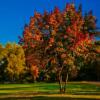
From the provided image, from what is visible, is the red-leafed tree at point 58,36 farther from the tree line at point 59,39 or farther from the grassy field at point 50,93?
the grassy field at point 50,93

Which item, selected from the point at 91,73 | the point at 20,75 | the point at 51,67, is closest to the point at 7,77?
the point at 20,75

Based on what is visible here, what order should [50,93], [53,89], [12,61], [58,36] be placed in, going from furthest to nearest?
[12,61]
[53,89]
[50,93]
[58,36]

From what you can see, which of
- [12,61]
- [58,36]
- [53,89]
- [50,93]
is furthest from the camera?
[12,61]

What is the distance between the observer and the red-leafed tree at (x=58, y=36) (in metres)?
35.8

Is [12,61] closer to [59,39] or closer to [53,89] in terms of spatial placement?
[53,89]

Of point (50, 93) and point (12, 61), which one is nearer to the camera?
point (50, 93)

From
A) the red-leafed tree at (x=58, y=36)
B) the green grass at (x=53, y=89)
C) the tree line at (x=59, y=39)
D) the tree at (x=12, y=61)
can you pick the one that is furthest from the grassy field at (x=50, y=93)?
the tree at (x=12, y=61)

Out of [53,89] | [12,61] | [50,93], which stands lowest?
[50,93]

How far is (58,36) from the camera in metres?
35.9

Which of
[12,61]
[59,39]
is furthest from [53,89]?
[12,61]

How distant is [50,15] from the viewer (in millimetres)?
36188

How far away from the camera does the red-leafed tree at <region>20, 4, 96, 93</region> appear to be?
117ft

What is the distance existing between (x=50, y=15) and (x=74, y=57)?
4569 mm

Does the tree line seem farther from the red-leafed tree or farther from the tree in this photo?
the tree
